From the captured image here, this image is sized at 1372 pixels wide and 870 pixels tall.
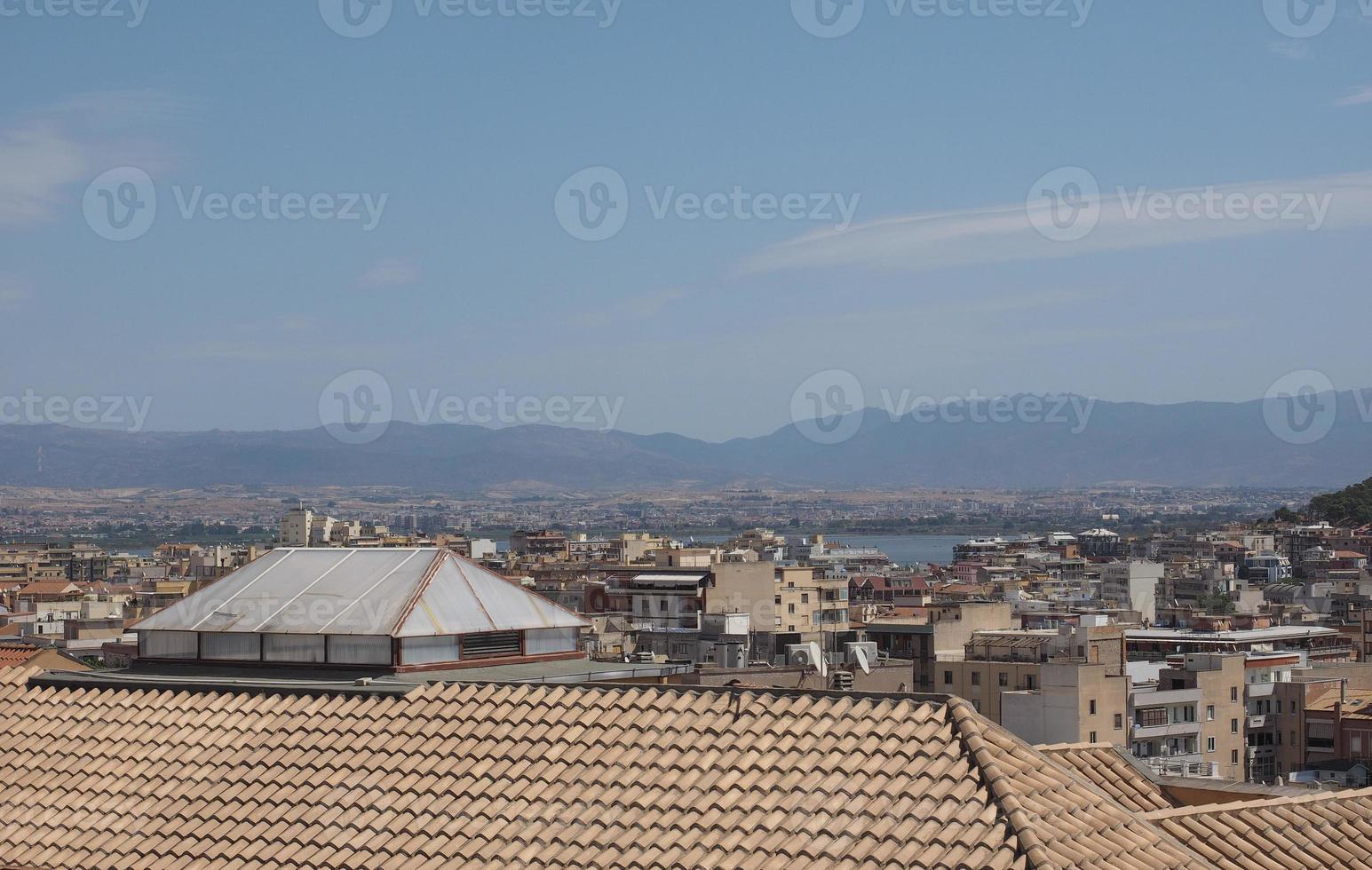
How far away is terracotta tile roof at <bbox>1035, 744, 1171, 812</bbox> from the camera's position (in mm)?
12234

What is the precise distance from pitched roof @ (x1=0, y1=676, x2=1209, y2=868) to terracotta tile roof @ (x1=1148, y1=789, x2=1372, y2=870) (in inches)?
56.8

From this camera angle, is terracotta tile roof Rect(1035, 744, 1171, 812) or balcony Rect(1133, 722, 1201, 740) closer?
terracotta tile roof Rect(1035, 744, 1171, 812)

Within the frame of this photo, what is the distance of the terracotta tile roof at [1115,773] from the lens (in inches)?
482

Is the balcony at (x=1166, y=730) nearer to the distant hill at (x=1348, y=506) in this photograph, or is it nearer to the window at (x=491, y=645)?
the window at (x=491, y=645)

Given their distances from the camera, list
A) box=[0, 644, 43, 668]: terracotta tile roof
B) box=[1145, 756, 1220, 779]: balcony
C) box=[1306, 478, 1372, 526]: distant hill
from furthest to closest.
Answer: box=[1306, 478, 1372, 526]: distant hill, box=[1145, 756, 1220, 779]: balcony, box=[0, 644, 43, 668]: terracotta tile roof

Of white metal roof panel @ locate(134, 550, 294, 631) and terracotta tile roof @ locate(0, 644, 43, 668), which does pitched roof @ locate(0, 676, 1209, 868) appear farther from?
terracotta tile roof @ locate(0, 644, 43, 668)

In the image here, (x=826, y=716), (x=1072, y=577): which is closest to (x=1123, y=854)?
(x=826, y=716)

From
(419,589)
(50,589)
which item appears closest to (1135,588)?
(50,589)

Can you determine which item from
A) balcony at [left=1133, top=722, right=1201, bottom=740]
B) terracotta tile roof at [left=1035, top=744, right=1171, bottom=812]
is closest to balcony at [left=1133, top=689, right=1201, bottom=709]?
balcony at [left=1133, top=722, right=1201, bottom=740]

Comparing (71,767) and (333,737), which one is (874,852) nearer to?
(333,737)

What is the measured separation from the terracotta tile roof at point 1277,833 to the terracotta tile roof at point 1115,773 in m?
0.62

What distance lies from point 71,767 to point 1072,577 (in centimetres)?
13473

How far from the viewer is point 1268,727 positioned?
1865 inches

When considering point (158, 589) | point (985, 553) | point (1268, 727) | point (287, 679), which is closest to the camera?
point (287, 679)
